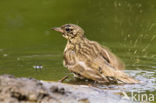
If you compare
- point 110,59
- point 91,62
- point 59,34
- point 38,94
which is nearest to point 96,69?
point 91,62

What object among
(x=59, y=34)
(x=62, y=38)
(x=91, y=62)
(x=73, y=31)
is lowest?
(x=91, y=62)

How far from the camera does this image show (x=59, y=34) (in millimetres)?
13312

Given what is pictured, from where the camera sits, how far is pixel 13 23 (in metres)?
14.1

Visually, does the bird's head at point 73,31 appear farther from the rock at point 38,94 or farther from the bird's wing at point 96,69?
the rock at point 38,94

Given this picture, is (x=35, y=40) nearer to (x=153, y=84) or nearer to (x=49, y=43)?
(x=49, y=43)

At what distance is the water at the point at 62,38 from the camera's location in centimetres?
915

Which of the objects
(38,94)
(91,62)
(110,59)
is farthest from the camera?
(110,59)

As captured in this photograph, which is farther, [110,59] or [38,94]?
[110,59]

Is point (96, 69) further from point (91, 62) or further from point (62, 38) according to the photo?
point (62, 38)

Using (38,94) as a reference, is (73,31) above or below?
above

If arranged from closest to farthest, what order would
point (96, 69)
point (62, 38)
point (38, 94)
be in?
1. point (38, 94)
2. point (96, 69)
3. point (62, 38)

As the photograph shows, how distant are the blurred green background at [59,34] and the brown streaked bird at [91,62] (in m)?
0.41

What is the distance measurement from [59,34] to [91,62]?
5.23 m

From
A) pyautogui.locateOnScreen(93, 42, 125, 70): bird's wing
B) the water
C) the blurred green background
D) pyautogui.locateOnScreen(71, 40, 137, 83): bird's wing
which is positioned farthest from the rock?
the blurred green background
